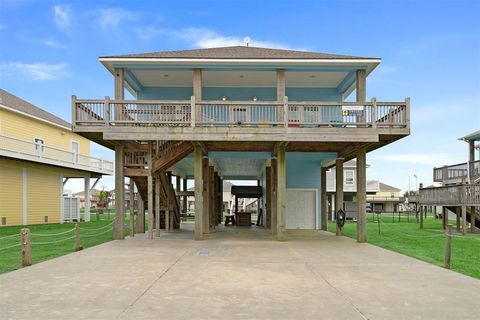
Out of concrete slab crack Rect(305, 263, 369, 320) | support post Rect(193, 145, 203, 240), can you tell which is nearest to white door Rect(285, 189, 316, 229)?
support post Rect(193, 145, 203, 240)

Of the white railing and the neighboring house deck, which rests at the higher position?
the white railing

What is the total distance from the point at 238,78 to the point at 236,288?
12815mm

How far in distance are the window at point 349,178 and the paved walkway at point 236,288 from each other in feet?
132

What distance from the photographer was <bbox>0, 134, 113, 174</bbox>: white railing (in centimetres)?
2480

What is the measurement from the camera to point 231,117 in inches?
593

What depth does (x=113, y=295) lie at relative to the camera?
6.62 meters

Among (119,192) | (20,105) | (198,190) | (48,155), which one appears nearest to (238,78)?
(198,190)

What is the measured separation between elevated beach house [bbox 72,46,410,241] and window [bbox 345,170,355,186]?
31425 mm

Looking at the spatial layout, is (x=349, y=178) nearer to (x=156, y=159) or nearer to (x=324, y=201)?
(x=324, y=201)

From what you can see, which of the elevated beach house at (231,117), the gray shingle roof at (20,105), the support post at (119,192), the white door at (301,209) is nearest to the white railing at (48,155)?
the gray shingle roof at (20,105)

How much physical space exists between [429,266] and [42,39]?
1712 centimetres

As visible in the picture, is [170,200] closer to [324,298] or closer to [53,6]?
[53,6]

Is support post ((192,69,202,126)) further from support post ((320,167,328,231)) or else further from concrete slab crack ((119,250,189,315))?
support post ((320,167,328,231))

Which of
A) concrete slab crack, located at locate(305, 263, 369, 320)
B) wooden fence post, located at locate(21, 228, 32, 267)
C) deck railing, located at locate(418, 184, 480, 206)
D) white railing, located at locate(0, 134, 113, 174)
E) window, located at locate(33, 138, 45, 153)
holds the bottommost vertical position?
concrete slab crack, located at locate(305, 263, 369, 320)
